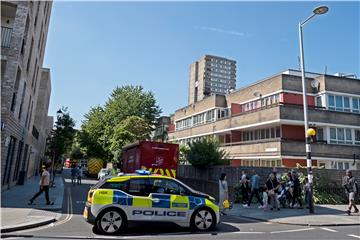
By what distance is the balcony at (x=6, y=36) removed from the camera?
17884 mm

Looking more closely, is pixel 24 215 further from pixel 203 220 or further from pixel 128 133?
pixel 128 133

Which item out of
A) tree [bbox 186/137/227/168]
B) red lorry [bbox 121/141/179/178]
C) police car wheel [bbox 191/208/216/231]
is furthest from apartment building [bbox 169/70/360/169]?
police car wheel [bbox 191/208/216/231]

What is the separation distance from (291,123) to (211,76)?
11280 centimetres

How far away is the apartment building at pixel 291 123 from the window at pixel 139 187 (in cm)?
1714

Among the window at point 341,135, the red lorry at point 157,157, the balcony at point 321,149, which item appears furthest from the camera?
the window at point 341,135

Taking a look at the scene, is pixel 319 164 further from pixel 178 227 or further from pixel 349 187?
pixel 178 227

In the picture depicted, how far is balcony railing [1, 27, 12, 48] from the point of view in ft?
58.7

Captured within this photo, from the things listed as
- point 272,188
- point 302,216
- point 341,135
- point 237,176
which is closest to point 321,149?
point 341,135

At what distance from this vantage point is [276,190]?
14977 millimetres

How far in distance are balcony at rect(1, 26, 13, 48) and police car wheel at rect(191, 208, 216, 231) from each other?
1449 cm

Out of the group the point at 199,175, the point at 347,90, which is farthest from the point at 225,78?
the point at 199,175

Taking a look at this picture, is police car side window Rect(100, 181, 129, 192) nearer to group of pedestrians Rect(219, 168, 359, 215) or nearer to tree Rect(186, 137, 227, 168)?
group of pedestrians Rect(219, 168, 359, 215)

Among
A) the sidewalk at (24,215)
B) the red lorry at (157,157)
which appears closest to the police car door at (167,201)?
the sidewalk at (24,215)

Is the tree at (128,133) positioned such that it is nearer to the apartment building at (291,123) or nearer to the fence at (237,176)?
the apartment building at (291,123)
